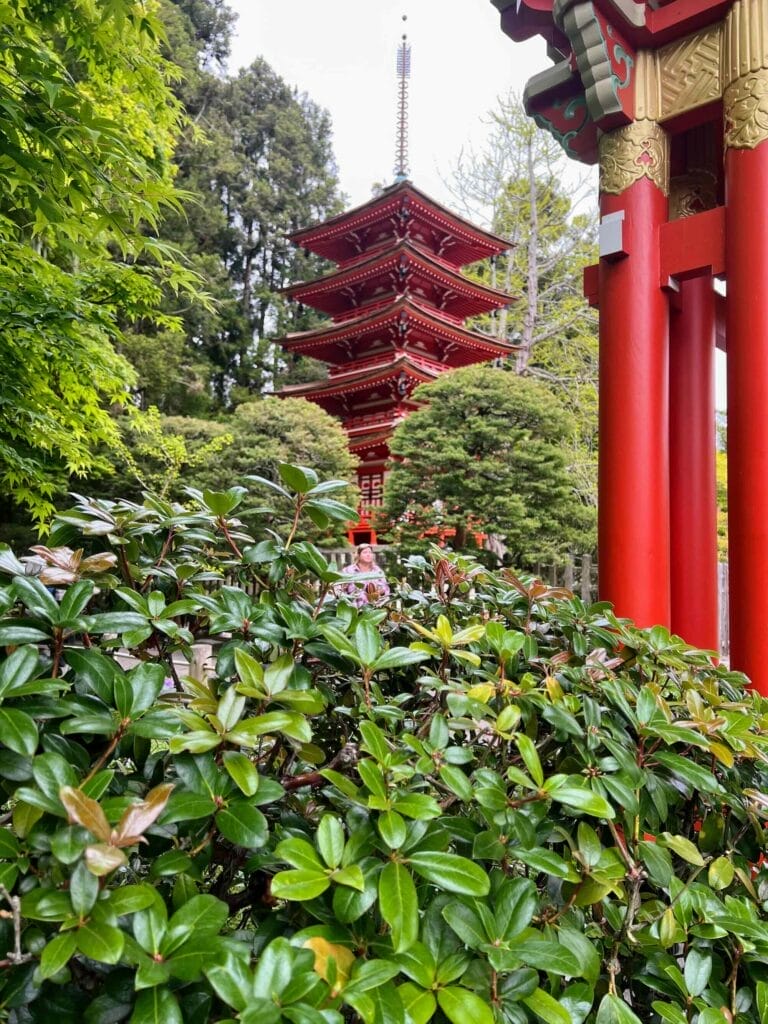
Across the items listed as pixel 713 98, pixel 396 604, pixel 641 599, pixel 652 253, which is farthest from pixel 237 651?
pixel 713 98

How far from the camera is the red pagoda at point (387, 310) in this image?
10.9m

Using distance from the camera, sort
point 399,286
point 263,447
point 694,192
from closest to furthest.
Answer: point 694,192 → point 263,447 → point 399,286

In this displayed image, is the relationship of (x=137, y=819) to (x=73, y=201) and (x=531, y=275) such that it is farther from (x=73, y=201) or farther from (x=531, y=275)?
(x=531, y=275)

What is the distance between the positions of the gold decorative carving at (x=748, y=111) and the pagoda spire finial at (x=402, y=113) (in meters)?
12.7

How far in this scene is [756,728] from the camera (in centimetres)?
97

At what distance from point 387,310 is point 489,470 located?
4.57 metres

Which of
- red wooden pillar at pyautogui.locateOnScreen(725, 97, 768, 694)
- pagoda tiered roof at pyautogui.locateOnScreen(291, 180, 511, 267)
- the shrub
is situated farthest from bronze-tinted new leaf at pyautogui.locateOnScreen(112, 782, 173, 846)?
pagoda tiered roof at pyautogui.locateOnScreen(291, 180, 511, 267)

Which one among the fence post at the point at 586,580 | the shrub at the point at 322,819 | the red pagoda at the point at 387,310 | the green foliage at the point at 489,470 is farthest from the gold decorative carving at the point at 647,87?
the red pagoda at the point at 387,310

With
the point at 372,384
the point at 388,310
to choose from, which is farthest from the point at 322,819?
the point at 372,384

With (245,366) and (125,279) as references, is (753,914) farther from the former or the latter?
(245,366)

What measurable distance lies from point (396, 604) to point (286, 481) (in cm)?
42

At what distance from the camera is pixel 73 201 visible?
2.01 metres

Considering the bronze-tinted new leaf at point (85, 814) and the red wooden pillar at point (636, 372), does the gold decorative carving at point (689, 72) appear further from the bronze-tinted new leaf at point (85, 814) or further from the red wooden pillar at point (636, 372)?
the bronze-tinted new leaf at point (85, 814)

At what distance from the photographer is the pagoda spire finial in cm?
1445
